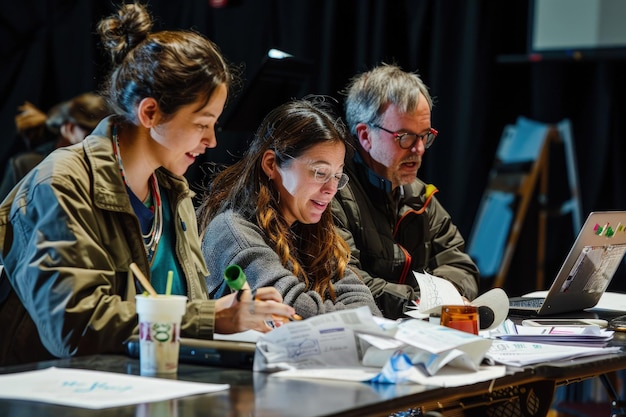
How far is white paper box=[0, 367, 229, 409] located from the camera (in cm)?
153

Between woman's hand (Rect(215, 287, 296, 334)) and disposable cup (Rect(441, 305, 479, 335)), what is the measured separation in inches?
14.3

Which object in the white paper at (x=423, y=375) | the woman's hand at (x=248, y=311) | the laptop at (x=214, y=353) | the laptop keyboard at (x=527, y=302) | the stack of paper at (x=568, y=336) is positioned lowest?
the laptop keyboard at (x=527, y=302)

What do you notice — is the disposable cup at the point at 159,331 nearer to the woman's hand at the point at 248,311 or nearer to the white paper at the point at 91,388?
the white paper at the point at 91,388

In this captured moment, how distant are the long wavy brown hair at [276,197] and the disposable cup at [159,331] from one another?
0.79 m

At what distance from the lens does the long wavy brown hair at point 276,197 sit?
8.46 ft

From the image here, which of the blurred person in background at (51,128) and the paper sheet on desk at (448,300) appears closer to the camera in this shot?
the paper sheet on desk at (448,300)

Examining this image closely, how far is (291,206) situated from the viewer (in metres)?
2.64

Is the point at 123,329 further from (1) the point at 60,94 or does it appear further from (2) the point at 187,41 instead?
(1) the point at 60,94

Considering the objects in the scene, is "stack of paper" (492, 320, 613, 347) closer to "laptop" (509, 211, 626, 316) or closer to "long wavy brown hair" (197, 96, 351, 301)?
"laptop" (509, 211, 626, 316)

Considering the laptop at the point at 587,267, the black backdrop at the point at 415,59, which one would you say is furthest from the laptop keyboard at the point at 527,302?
the black backdrop at the point at 415,59

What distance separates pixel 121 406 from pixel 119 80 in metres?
0.88

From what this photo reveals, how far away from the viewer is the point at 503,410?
87.1 inches

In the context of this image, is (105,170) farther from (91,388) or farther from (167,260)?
(91,388)

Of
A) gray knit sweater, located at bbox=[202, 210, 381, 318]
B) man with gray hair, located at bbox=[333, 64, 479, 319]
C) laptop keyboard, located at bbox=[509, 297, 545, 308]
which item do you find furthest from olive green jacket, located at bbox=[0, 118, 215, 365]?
laptop keyboard, located at bbox=[509, 297, 545, 308]
